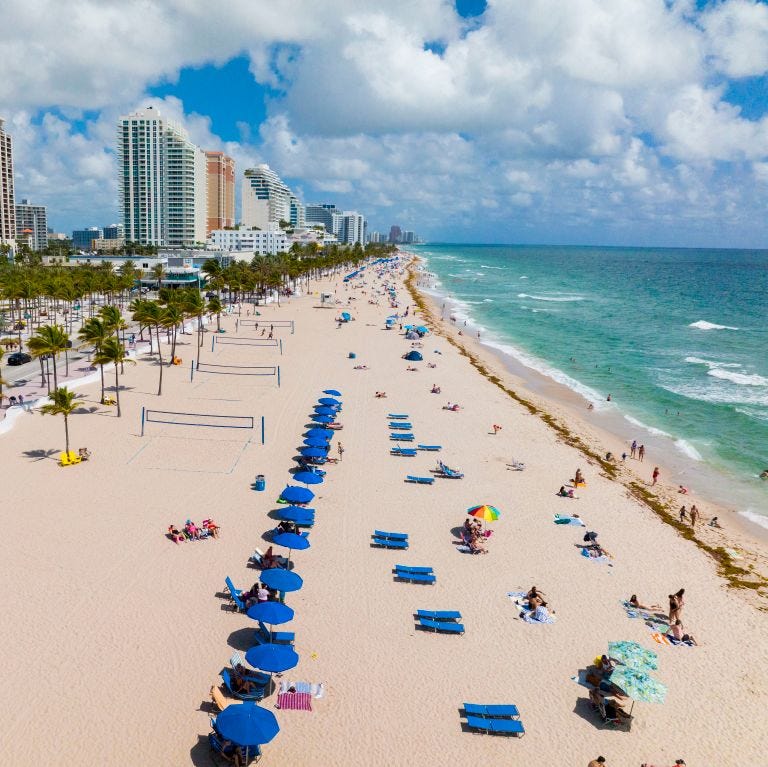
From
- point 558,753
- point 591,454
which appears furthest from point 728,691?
point 591,454

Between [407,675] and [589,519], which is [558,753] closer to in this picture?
[407,675]

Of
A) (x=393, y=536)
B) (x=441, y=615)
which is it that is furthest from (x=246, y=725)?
(x=393, y=536)

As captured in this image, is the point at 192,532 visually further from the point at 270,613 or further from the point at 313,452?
the point at 313,452

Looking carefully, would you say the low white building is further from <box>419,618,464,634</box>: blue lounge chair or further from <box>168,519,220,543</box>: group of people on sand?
<box>419,618,464,634</box>: blue lounge chair

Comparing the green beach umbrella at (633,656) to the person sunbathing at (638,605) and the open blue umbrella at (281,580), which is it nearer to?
the person sunbathing at (638,605)

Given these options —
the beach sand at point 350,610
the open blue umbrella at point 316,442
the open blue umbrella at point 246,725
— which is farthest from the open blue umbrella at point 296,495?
the open blue umbrella at point 246,725

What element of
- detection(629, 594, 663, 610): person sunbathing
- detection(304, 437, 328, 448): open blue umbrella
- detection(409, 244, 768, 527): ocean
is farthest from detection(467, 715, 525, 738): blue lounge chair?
detection(409, 244, 768, 527): ocean
